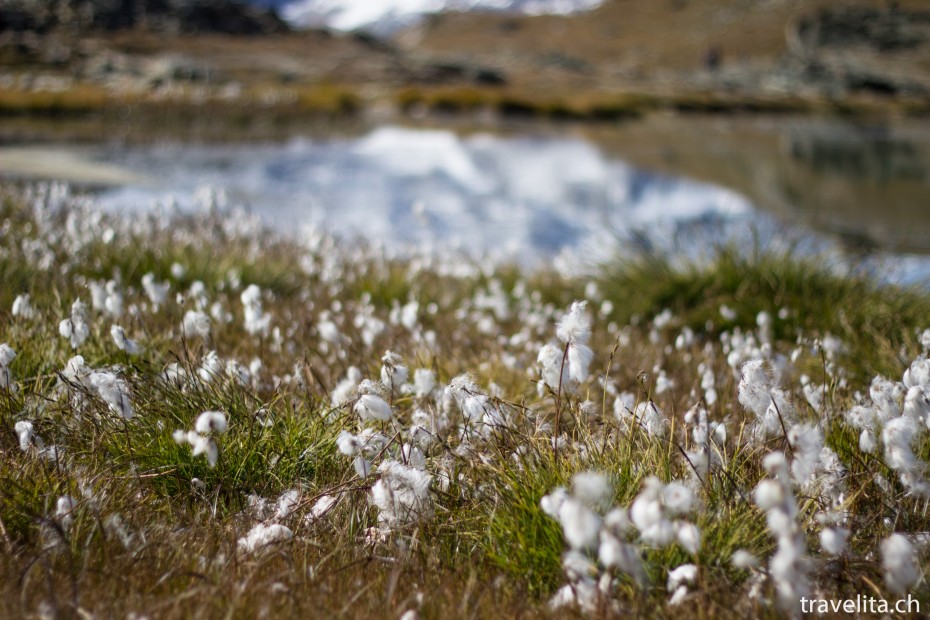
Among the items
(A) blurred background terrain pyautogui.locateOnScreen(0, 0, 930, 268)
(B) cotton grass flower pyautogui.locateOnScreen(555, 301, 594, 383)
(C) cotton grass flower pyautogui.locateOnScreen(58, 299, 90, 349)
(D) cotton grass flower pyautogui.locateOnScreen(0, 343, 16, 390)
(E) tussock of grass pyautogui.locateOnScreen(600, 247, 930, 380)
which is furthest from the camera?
(A) blurred background terrain pyautogui.locateOnScreen(0, 0, 930, 268)

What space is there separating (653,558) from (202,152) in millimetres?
23605

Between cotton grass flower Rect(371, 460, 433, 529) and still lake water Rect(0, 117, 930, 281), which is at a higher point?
cotton grass flower Rect(371, 460, 433, 529)

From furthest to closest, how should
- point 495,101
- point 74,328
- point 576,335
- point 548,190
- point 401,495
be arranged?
point 495,101 < point 548,190 < point 74,328 < point 401,495 < point 576,335

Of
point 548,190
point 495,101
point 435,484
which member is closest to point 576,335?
point 435,484

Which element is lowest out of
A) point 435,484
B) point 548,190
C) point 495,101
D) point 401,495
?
point 495,101

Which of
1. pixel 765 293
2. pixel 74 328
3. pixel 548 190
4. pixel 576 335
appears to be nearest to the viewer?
pixel 576 335

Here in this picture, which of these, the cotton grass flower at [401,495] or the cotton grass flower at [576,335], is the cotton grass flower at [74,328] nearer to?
the cotton grass flower at [401,495]

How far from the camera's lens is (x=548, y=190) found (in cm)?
1894

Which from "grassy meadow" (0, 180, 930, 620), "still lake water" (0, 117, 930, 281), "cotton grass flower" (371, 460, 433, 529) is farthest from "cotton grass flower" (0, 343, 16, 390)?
"still lake water" (0, 117, 930, 281)

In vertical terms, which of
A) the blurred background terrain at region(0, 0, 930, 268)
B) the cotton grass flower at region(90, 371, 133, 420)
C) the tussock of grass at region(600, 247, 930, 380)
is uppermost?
the cotton grass flower at region(90, 371, 133, 420)

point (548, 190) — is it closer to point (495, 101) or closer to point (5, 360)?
point (5, 360)

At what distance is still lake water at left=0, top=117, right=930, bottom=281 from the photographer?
39.7 feet

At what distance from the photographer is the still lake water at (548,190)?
477 inches

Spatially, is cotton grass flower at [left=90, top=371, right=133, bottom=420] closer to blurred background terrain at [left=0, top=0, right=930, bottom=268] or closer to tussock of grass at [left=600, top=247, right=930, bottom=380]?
tussock of grass at [left=600, top=247, right=930, bottom=380]
